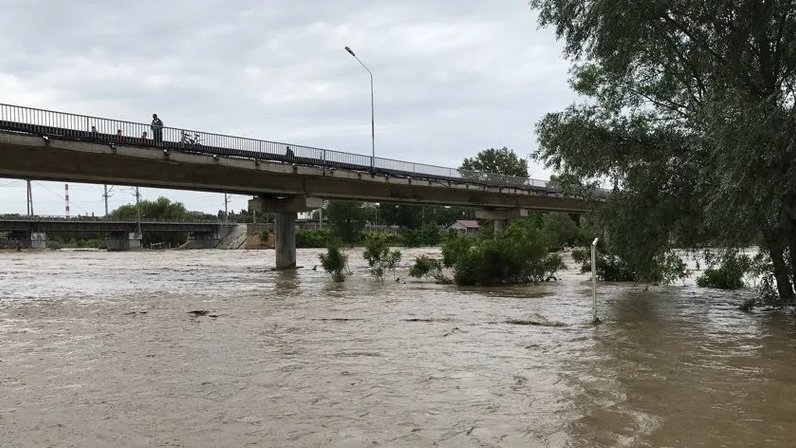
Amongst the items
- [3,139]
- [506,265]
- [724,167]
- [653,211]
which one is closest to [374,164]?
[506,265]

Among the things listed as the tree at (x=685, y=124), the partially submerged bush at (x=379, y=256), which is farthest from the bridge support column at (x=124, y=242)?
the tree at (x=685, y=124)

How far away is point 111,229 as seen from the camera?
105875 millimetres

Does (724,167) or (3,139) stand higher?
(3,139)

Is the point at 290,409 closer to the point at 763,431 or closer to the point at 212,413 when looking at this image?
the point at 212,413

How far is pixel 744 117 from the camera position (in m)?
12.1

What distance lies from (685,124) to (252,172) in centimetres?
2810

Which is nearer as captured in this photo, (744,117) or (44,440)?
(44,440)

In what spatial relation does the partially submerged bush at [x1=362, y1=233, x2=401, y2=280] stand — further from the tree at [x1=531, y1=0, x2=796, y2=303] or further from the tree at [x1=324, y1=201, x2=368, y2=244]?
the tree at [x1=324, y1=201, x2=368, y2=244]

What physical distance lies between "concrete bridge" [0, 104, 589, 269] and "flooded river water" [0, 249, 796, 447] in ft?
28.9

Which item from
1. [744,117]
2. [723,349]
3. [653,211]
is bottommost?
[723,349]

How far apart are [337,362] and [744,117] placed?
8700 millimetres

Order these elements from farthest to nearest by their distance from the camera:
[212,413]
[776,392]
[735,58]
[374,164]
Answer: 1. [374,164]
2. [735,58]
3. [776,392]
4. [212,413]

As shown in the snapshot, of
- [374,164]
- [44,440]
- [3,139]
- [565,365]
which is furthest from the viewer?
[374,164]

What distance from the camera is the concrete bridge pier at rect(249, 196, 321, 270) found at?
4353cm
